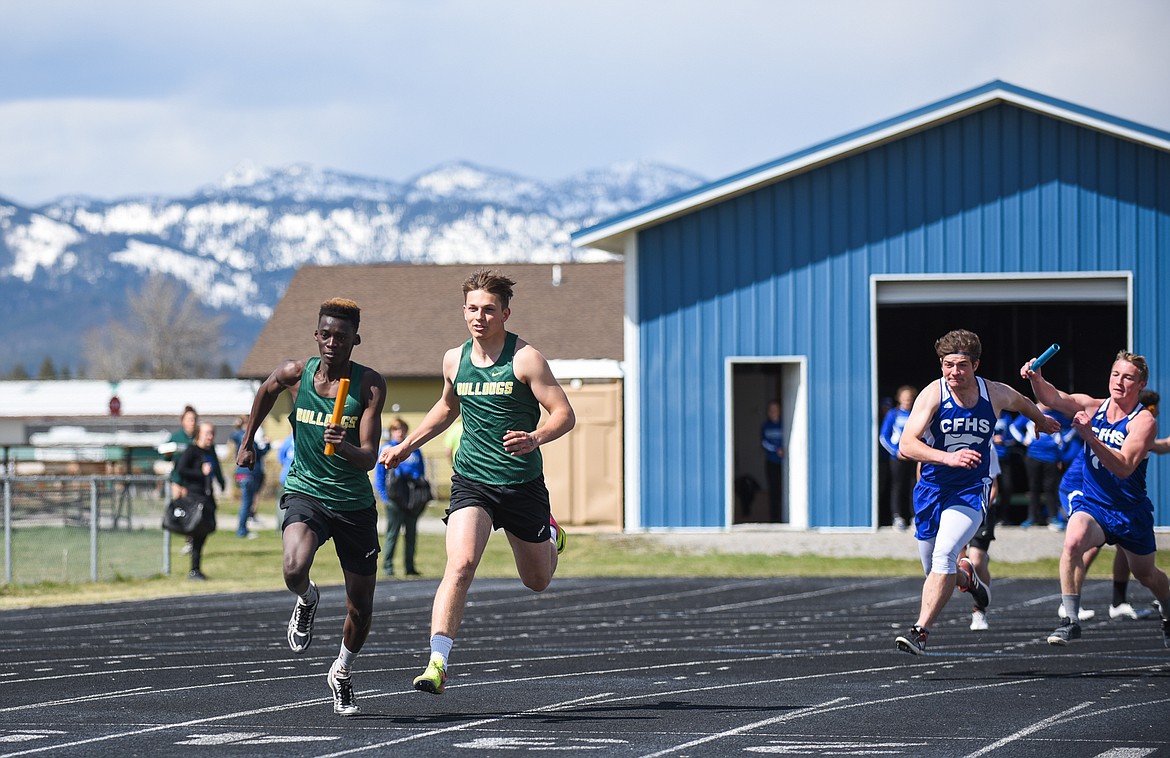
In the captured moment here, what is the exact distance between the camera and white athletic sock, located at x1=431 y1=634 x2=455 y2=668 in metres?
8.24

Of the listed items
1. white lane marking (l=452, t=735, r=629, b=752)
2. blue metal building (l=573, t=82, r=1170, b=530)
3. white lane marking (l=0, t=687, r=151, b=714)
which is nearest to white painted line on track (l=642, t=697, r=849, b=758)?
white lane marking (l=452, t=735, r=629, b=752)

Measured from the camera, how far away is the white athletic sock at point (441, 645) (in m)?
8.24

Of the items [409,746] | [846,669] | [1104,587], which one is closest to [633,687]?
[846,669]

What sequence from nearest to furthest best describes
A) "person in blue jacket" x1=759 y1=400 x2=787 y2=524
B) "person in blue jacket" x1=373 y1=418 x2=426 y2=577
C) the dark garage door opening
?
"person in blue jacket" x1=373 y1=418 x2=426 y2=577 → "person in blue jacket" x1=759 y1=400 x2=787 y2=524 → the dark garage door opening

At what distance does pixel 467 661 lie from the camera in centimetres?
1127

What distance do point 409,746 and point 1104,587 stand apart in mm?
11900

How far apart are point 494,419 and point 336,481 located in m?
0.87

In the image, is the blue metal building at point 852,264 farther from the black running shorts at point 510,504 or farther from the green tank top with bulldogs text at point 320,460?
the green tank top with bulldogs text at point 320,460

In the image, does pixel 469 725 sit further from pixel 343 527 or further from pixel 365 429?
pixel 365 429

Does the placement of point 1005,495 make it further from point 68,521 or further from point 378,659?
point 378,659

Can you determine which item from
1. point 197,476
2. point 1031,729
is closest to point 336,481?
point 1031,729

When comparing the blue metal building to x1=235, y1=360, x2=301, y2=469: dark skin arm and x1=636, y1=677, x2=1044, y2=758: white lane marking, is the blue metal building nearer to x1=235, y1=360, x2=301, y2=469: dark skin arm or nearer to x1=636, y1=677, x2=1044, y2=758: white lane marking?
x1=636, y1=677, x2=1044, y2=758: white lane marking

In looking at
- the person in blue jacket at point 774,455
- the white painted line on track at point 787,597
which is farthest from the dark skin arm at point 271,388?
the person in blue jacket at point 774,455

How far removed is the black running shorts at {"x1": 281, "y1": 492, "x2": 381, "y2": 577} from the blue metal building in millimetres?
16426
